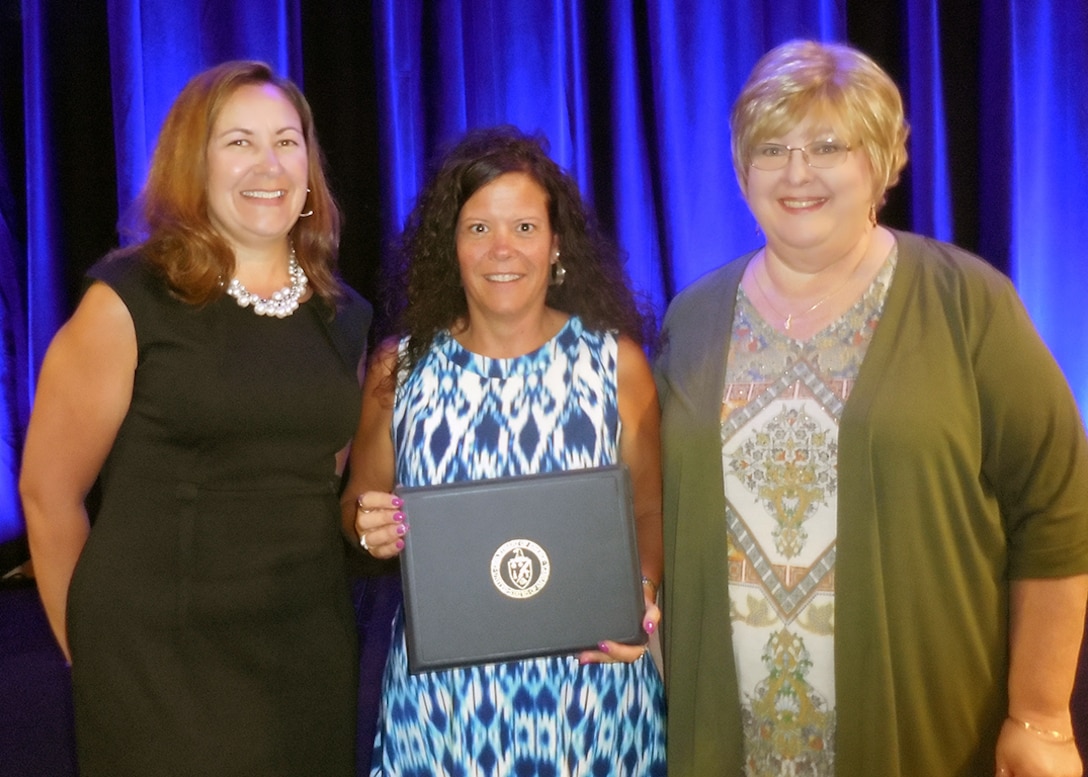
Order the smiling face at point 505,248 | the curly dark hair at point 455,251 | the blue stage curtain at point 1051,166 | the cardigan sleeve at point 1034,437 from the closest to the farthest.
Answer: the cardigan sleeve at point 1034,437 < the smiling face at point 505,248 < the curly dark hair at point 455,251 < the blue stage curtain at point 1051,166

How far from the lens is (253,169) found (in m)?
1.73

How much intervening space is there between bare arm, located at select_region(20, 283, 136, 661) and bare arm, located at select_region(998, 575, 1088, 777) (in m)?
1.53

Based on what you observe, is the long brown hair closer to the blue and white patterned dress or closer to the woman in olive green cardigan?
the blue and white patterned dress

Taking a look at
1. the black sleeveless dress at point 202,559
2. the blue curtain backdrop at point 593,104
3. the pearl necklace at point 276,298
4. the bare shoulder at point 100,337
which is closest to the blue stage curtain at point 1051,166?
the blue curtain backdrop at point 593,104

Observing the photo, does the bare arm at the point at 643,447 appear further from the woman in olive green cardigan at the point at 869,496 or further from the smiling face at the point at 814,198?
the smiling face at the point at 814,198

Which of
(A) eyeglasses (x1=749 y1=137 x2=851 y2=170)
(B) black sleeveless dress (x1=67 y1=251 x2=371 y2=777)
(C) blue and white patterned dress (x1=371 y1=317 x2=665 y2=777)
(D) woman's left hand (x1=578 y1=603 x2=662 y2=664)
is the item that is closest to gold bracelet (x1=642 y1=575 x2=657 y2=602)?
(C) blue and white patterned dress (x1=371 y1=317 x2=665 y2=777)

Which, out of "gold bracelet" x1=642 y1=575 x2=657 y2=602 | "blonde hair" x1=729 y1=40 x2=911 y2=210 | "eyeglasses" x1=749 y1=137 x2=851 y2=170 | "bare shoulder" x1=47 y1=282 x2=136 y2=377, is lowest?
"gold bracelet" x1=642 y1=575 x2=657 y2=602

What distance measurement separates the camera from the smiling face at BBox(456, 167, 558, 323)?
1.88m

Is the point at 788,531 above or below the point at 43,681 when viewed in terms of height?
above

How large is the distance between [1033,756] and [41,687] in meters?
2.79

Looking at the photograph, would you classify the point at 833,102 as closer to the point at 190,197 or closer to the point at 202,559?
the point at 190,197

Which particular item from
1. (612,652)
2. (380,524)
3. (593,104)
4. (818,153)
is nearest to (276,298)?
A: (380,524)

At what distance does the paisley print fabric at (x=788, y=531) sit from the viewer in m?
1.64

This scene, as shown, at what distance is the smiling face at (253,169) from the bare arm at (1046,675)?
4.68 ft
